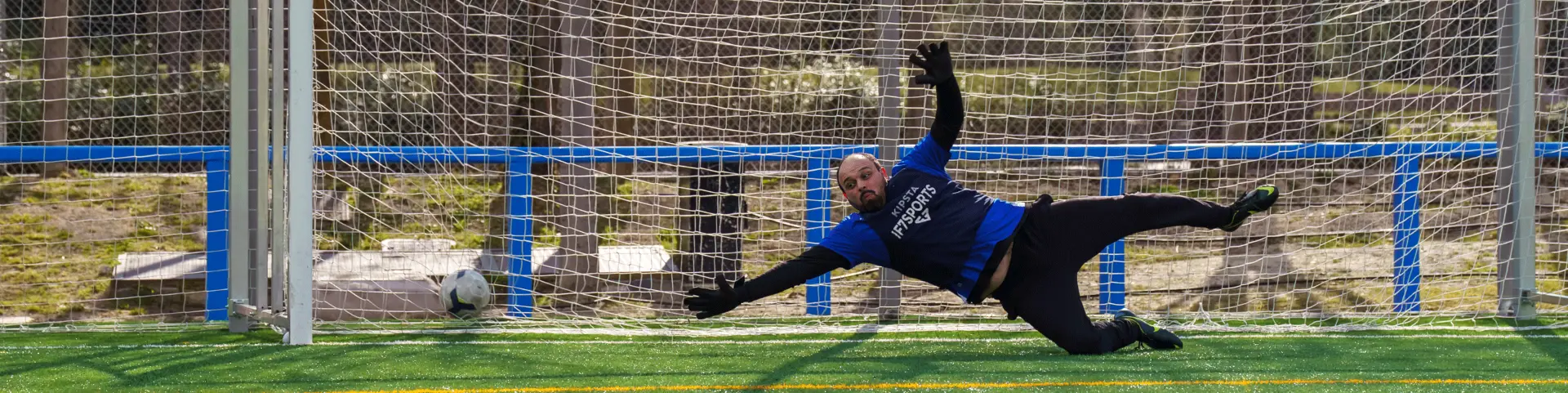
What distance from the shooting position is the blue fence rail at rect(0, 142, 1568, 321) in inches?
237

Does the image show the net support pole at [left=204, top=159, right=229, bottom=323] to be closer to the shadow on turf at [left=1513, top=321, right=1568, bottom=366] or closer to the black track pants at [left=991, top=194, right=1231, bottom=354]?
the black track pants at [left=991, top=194, right=1231, bottom=354]

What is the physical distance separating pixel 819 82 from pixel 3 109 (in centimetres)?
594

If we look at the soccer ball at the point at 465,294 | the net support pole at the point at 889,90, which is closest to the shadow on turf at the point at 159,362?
the soccer ball at the point at 465,294

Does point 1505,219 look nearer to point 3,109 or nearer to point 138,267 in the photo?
point 138,267

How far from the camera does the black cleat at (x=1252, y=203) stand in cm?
458

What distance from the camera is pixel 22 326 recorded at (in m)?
5.66

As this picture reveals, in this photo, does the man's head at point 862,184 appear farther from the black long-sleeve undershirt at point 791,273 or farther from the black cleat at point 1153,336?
the black cleat at point 1153,336

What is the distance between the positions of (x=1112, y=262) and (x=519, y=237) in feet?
10.1

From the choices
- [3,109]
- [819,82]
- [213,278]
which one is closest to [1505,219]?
[819,82]

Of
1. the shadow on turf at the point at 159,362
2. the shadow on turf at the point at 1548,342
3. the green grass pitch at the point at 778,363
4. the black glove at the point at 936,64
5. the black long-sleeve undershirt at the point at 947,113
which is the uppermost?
the black glove at the point at 936,64

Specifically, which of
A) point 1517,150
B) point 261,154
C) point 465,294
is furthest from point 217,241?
point 1517,150

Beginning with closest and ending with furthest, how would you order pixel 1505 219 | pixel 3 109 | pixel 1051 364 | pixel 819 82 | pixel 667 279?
pixel 1051 364, pixel 1505 219, pixel 667 279, pixel 3 109, pixel 819 82

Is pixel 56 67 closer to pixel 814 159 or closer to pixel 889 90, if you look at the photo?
pixel 814 159

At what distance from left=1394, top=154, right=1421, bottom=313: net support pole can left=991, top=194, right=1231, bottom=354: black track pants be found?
7.44 ft
